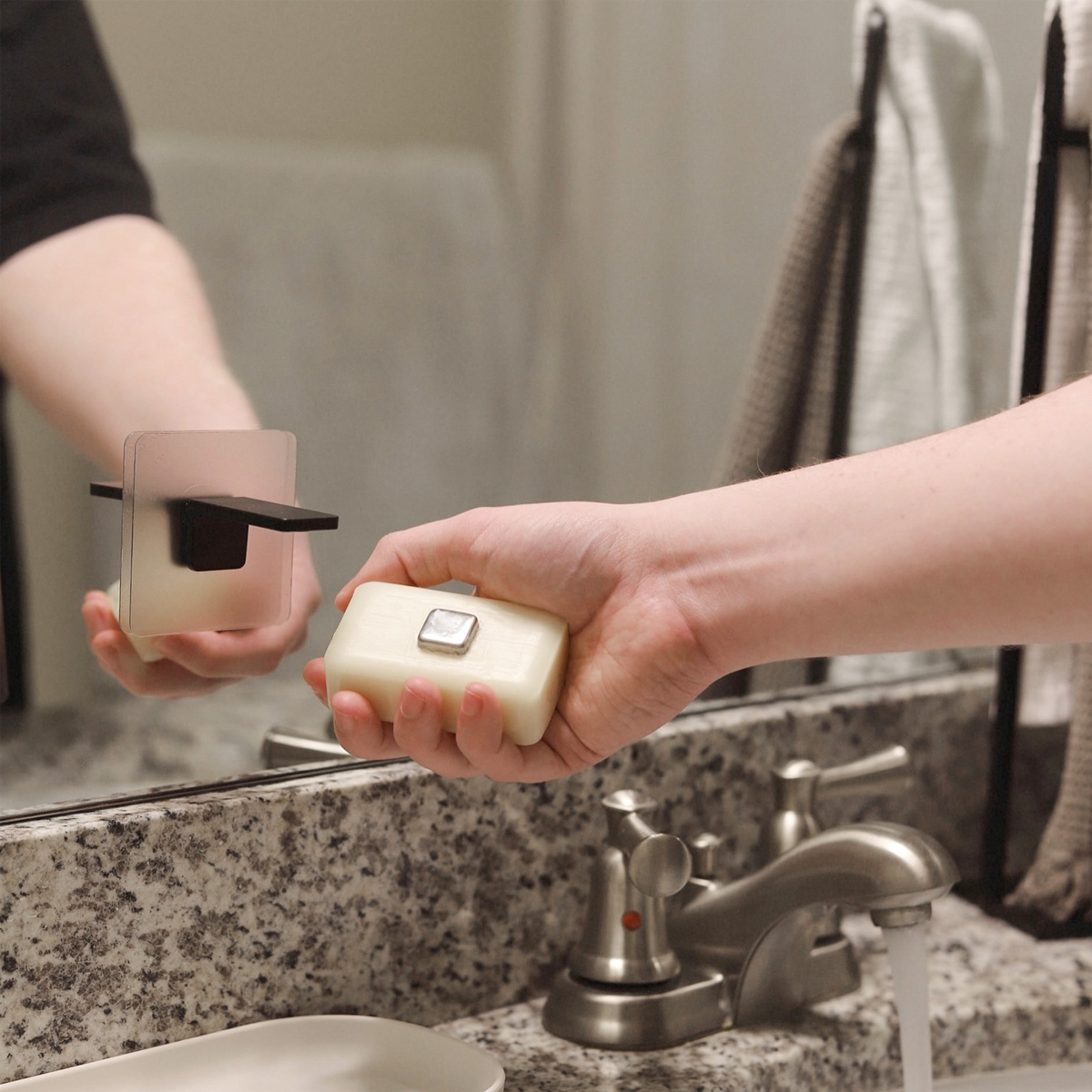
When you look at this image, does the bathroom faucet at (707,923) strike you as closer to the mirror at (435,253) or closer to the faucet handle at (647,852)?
the faucet handle at (647,852)

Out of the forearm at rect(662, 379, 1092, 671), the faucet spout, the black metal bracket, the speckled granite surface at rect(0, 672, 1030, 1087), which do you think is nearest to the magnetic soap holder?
the black metal bracket

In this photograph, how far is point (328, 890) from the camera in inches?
28.8

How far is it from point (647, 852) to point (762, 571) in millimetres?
181

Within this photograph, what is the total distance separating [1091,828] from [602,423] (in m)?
0.46

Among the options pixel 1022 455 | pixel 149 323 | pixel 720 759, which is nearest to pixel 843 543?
pixel 1022 455

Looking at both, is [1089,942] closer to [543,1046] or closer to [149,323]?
[543,1046]

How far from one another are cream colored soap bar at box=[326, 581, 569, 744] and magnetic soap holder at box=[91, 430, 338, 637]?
0.18ft

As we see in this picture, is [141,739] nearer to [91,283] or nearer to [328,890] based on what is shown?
[328,890]

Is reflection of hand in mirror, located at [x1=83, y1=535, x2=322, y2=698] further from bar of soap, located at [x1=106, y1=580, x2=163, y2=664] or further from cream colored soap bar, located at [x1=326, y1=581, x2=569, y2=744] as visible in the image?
cream colored soap bar, located at [x1=326, y1=581, x2=569, y2=744]

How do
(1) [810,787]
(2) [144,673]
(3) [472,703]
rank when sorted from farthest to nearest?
1. (1) [810,787]
2. (2) [144,673]
3. (3) [472,703]

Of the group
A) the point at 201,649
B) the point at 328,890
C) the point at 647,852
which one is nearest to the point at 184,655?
the point at 201,649

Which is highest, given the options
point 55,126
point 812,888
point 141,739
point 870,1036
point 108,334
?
point 55,126

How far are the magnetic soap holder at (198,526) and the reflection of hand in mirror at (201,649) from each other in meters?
0.02

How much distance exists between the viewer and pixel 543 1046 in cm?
76
